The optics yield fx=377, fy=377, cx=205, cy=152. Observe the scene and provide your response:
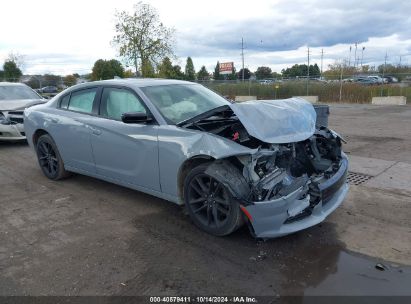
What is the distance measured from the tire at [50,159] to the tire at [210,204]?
279 centimetres

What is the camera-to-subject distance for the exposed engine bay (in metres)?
3.55

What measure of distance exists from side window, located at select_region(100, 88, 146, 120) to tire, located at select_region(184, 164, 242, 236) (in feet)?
3.74

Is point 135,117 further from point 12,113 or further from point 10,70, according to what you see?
point 10,70

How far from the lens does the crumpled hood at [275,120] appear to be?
12.5 ft

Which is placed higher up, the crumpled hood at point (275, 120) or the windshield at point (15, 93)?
the windshield at point (15, 93)

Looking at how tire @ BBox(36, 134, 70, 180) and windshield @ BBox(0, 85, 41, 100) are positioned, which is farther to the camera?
windshield @ BBox(0, 85, 41, 100)

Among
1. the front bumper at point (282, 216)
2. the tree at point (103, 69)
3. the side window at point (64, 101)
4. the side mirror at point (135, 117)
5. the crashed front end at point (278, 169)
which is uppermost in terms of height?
the tree at point (103, 69)

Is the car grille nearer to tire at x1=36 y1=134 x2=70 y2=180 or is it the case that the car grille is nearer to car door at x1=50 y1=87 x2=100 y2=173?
car door at x1=50 y1=87 x2=100 y2=173

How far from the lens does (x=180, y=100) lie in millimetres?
4758

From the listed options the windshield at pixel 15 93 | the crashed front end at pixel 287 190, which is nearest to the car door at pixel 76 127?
the crashed front end at pixel 287 190

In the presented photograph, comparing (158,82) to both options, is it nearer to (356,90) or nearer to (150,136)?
(150,136)

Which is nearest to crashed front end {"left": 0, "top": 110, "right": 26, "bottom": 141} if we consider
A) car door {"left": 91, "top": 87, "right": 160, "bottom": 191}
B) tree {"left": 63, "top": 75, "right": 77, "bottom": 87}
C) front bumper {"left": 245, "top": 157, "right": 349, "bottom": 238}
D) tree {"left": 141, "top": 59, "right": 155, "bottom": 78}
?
car door {"left": 91, "top": 87, "right": 160, "bottom": 191}

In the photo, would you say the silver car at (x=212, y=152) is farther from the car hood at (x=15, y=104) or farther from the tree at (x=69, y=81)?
the tree at (x=69, y=81)

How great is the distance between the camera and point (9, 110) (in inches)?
369
